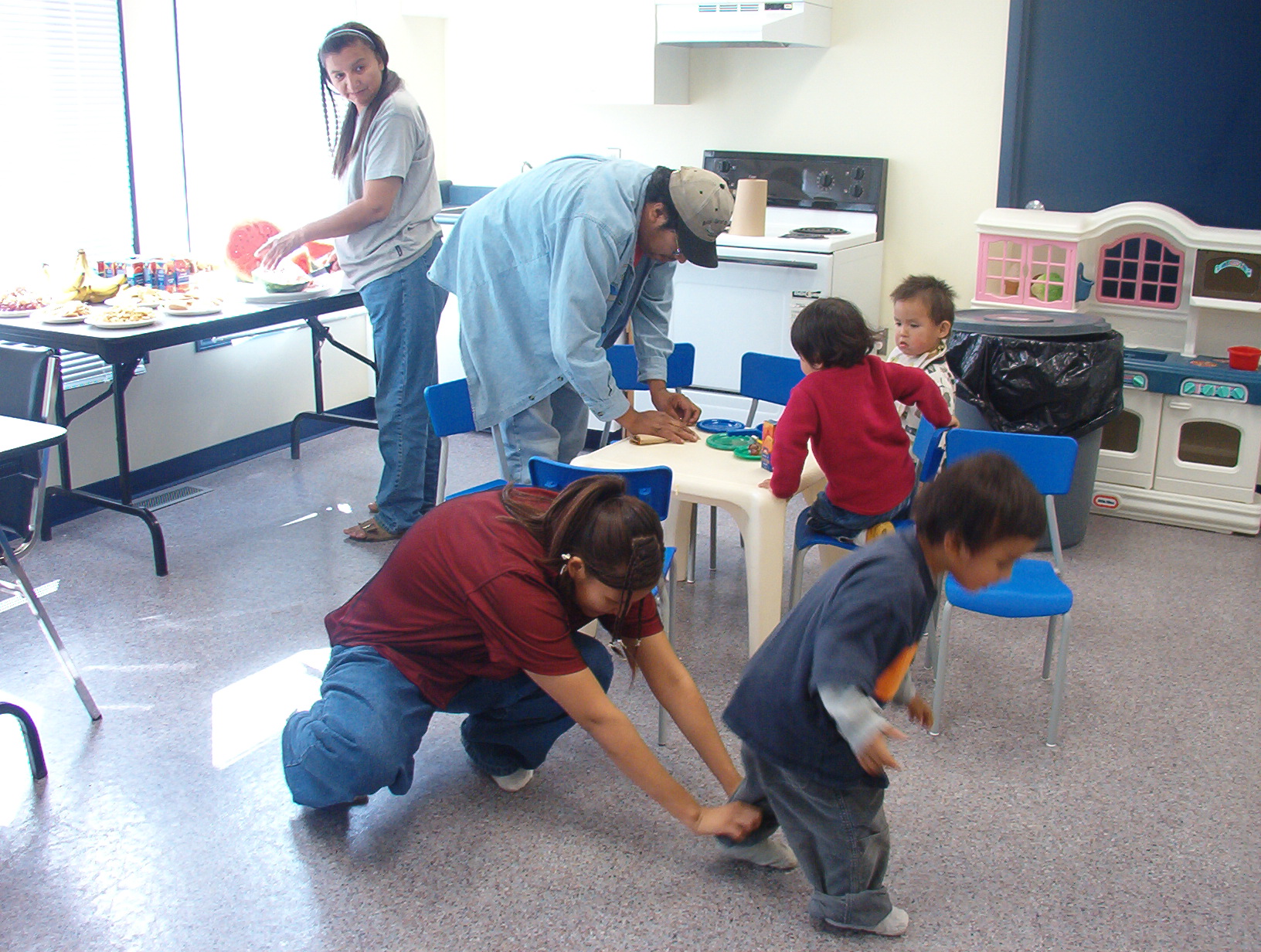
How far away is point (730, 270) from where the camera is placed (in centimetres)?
438

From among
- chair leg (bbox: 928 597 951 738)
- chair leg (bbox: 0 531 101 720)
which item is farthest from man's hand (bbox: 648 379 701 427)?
chair leg (bbox: 0 531 101 720)

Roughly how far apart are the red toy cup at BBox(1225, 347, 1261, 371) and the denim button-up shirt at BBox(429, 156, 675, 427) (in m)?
2.10

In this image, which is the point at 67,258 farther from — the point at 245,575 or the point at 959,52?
the point at 959,52

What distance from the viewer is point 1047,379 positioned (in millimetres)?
3559

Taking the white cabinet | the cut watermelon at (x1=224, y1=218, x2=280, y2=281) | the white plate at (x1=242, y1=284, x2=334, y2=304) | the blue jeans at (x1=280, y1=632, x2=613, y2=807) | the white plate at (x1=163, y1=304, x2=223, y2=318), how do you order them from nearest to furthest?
the blue jeans at (x1=280, y1=632, x2=613, y2=807)
the white plate at (x1=163, y1=304, x2=223, y2=318)
the white plate at (x1=242, y1=284, x2=334, y2=304)
the cut watermelon at (x1=224, y1=218, x2=280, y2=281)
the white cabinet

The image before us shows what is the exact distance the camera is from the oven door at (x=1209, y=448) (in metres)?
3.84

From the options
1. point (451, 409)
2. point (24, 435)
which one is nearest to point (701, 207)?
point (451, 409)

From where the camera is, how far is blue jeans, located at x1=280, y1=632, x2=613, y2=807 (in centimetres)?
210

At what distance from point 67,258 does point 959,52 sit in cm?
327

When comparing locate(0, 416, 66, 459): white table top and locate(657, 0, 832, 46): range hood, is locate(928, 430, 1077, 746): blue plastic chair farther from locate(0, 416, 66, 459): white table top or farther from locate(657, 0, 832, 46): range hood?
locate(657, 0, 832, 46): range hood

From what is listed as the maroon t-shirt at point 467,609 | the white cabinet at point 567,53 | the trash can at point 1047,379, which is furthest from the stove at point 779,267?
the maroon t-shirt at point 467,609

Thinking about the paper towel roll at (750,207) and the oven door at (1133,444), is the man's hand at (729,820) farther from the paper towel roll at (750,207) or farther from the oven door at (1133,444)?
the paper towel roll at (750,207)

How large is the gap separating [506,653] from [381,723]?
1.08 feet

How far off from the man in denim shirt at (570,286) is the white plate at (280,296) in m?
1.08
